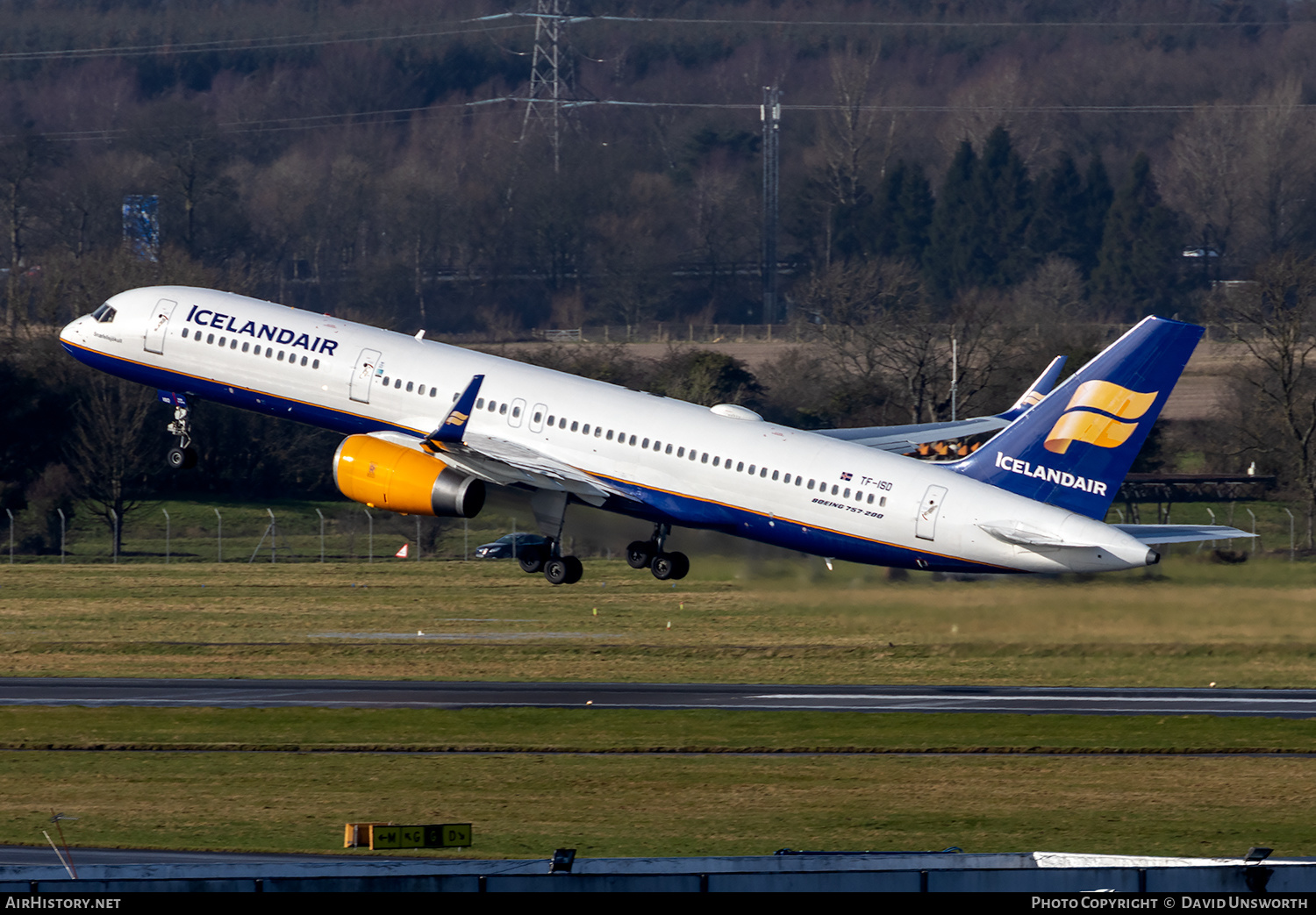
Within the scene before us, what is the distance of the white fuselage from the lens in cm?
5072

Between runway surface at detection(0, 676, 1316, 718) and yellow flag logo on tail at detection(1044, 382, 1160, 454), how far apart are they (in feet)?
29.7

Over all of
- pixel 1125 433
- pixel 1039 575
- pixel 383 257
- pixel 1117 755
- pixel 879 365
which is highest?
pixel 383 257

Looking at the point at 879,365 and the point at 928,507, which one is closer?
the point at 928,507

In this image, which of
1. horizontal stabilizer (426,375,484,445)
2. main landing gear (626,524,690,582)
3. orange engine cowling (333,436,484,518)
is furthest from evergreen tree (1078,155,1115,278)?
horizontal stabilizer (426,375,484,445)

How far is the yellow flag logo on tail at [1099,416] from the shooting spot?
1970 inches

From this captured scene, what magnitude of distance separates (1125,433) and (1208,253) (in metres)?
139

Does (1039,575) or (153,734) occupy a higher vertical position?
(1039,575)

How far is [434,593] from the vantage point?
3204 inches

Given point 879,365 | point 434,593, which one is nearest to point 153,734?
point 434,593

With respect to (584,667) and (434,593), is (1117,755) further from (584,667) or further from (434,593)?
(434,593)

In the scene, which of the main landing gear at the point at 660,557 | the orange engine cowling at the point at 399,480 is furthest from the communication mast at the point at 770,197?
the orange engine cowling at the point at 399,480

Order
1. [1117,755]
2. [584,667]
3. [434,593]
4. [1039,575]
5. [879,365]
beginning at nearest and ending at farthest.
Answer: [1117,755], [1039,575], [584,667], [434,593], [879,365]

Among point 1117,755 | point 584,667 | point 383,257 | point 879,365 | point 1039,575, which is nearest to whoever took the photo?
point 1117,755
